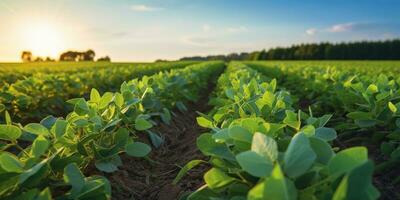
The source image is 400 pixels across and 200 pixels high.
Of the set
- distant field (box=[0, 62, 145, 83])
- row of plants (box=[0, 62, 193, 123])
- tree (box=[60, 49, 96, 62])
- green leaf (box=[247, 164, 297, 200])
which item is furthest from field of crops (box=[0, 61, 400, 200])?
tree (box=[60, 49, 96, 62])

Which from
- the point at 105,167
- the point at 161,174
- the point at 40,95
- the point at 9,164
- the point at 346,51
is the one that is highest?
the point at 9,164

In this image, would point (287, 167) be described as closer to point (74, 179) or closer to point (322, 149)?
point (322, 149)

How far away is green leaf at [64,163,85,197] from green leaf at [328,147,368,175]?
949 millimetres

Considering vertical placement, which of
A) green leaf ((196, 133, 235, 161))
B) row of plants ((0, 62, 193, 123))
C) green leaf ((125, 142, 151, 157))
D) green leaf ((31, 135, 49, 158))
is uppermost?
A: green leaf ((31, 135, 49, 158))

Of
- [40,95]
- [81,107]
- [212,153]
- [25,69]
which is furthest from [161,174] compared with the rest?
[25,69]

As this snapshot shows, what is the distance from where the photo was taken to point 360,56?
6975 cm

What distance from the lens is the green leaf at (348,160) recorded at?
4.14 ft

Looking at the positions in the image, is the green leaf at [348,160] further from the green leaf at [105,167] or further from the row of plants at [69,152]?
the green leaf at [105,167]

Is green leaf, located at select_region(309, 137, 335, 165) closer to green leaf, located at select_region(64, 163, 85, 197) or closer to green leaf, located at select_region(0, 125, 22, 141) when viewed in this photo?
green leaf, located at select_region(64, 163, 85, 197)

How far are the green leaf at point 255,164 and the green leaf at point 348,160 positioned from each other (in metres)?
0.20

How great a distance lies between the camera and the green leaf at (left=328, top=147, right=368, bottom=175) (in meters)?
1.26

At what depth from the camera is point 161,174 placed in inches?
135

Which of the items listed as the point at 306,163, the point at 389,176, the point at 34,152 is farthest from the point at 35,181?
the point at 389,176

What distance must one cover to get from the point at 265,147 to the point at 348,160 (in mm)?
258
